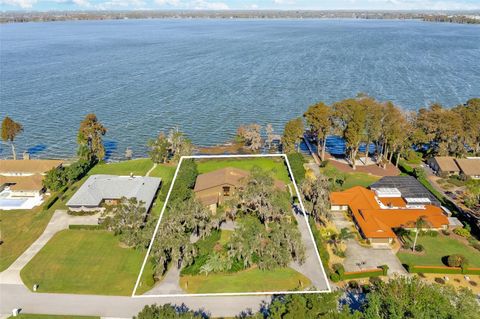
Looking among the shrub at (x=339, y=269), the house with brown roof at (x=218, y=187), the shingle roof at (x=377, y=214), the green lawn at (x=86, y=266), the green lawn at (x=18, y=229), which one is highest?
the house with brown roof at (x=218, y=187)

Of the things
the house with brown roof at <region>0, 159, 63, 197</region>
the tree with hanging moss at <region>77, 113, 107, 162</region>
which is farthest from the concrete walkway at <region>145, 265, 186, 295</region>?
the tree with hanging moss at <region>77, 113, 107, 162</region>

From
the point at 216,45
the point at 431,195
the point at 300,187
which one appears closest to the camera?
the point at 300,187

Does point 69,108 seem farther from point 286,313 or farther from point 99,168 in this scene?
point 286,313

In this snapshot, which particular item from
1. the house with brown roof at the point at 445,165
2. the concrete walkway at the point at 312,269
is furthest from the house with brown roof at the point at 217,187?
the house with brown roof at the point at 445,165

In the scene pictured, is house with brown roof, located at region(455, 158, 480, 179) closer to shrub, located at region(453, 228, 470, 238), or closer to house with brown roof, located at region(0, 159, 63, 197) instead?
shrub, located at region(453, 228, 470, 238)

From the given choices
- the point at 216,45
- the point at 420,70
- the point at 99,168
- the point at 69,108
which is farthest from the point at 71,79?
the point at 420,70

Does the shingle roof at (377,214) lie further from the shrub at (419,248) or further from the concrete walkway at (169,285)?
the concrete walkway at (169,285)

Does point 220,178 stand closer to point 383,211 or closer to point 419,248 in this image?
point 383,211
